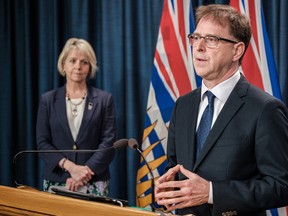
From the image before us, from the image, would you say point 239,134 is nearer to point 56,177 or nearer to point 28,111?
point 56,177

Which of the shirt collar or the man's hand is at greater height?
the shirt collar

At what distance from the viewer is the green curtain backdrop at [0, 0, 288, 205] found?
15.9 feet

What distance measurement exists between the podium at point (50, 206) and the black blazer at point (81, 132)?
210 centimetres

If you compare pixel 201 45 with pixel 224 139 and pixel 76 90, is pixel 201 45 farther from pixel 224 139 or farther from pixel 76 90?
pixel 76 90

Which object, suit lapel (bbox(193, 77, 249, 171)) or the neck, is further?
the neck

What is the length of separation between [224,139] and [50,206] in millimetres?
731

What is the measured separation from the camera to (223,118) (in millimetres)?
2047

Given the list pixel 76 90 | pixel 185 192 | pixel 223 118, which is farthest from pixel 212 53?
pixel 76 90

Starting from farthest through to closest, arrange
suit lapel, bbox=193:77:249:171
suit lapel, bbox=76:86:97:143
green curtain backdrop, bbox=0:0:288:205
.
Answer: green curtain backdrop, bbox=0:0:288:205
suit lapel, bbox=76:86:97:143
suit lapel, bbox=193:77:249:171

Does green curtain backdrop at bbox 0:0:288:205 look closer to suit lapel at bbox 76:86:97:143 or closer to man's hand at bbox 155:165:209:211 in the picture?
suit lapel at bbox 76:86:97:143

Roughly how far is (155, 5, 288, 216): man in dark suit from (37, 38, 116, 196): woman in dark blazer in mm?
1657

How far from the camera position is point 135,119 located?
4852 mm

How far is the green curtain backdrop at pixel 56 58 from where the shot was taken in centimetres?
484

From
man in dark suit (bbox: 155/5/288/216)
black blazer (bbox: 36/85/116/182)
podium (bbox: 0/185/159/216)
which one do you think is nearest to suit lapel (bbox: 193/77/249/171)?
man in dark suit (bbox: 155/5/288/216)
